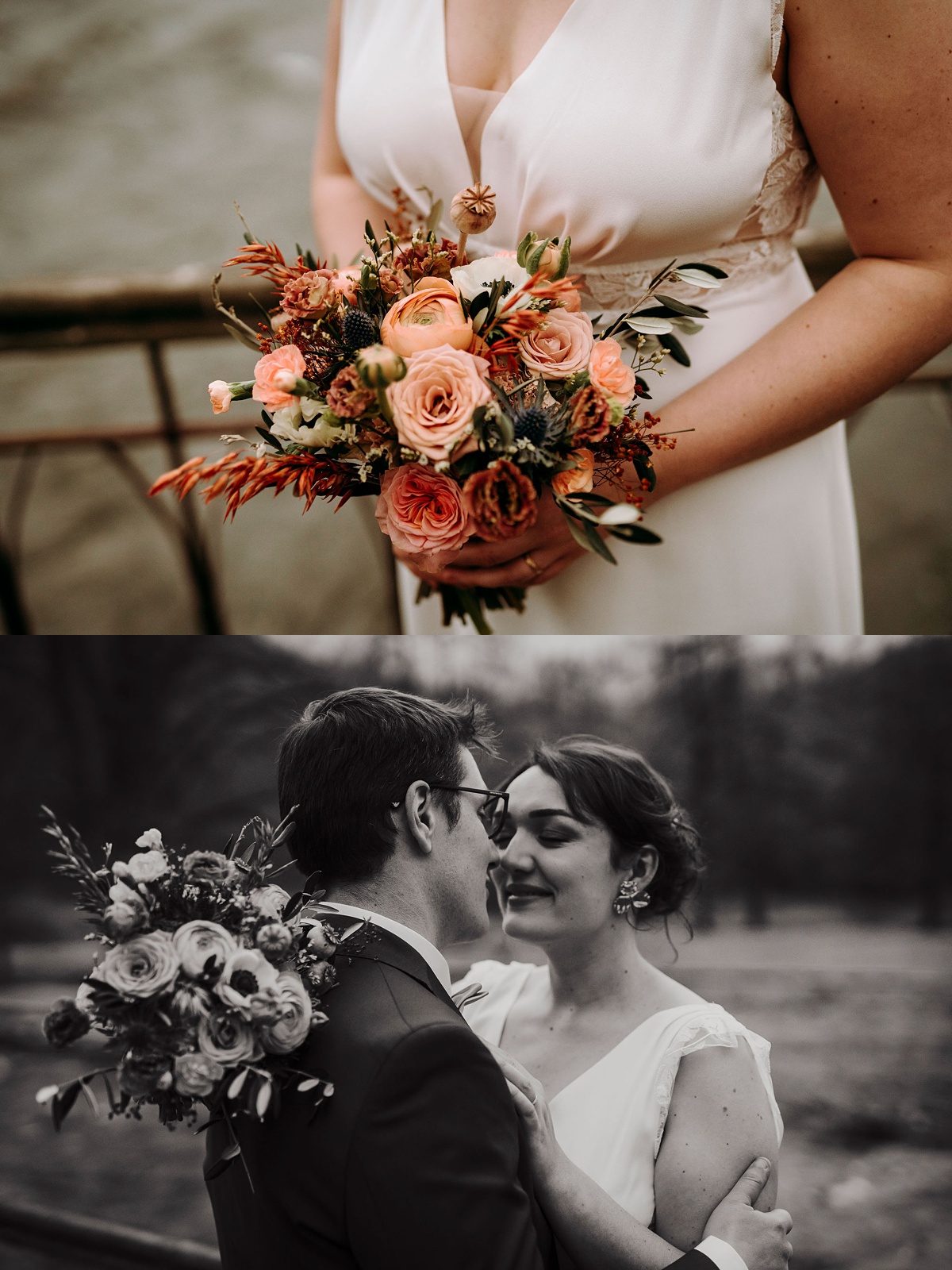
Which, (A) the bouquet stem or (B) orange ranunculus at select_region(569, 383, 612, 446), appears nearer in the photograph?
(B) orange ranunculus at select_region(569, 383, 612, 446)

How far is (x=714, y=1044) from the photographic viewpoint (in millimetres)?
699

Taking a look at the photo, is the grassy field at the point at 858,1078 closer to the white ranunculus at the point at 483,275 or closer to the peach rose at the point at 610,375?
the peach rose at the point at 610,375

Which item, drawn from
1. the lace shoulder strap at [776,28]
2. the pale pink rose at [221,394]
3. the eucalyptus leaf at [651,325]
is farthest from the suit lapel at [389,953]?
the lace shoulder strap at [776,28]

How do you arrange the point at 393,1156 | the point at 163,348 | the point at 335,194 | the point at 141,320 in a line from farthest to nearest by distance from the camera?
the point at 163,348
the point at 141,320
the point at 335,194
the point at 393,1156

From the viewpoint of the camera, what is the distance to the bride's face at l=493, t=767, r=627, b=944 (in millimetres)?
735

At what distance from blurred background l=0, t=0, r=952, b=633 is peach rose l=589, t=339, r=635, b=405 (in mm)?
1019

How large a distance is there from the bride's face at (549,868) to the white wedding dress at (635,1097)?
0.28 feet

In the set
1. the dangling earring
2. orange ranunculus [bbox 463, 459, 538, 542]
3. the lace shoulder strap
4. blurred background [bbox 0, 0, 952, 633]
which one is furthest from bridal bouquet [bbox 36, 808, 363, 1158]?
blurred background [bbox 0, 0, 952, 633]

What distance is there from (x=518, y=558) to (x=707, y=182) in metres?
0.42

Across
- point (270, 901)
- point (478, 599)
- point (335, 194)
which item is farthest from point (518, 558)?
point (335, 194)

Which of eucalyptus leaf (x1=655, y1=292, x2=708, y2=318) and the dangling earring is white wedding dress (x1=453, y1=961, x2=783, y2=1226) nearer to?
the dangling earring

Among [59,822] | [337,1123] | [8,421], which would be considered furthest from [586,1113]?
[8,421]

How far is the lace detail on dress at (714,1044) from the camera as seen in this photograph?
68 cm

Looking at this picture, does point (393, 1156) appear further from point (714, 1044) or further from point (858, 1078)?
point (858, 1078)
